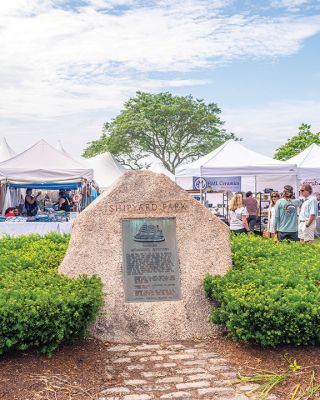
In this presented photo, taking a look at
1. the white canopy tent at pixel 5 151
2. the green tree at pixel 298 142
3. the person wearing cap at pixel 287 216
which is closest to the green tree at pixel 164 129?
the green tree at pixel 298 142

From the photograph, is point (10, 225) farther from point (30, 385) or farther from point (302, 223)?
point (30, 385)

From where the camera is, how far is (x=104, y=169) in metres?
24.8

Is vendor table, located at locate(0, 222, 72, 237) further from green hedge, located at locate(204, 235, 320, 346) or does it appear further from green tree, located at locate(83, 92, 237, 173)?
green tree, located at locate(83, 92, 237, 173)

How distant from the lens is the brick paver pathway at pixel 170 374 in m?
3.99

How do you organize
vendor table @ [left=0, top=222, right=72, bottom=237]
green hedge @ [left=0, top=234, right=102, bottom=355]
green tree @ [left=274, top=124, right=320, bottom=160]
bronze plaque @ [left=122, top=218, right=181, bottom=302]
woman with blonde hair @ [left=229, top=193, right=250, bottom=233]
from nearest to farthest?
1. green hedge @ [left=0, top=234, right=102, bottom=355]
2. bronze plaque @ [left=122, top=218, right=181, bottom=302]
3. woman with blonde hair @ [left=229, top=193, right=250, bottom=233]
4. vendor table @ [left=0, top=222, right=72, bottom=237]
5. green tree @ [left=274, top=124, right=320, bottom=160]

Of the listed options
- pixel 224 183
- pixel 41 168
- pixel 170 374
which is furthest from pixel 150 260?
pixel 224 183

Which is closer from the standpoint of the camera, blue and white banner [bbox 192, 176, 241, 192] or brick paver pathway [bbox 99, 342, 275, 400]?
brick paver pathway [bbox 99, 342, 275, 400]

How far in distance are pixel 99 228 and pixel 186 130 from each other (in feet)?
117

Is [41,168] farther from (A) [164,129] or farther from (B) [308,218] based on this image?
(A) [164,129]

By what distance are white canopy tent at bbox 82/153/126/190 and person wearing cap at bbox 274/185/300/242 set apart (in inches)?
571

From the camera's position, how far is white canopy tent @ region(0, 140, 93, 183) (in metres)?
13.7

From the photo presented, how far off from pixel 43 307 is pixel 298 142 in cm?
2978

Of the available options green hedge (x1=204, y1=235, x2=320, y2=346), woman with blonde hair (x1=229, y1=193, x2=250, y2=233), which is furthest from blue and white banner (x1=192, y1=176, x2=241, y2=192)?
green hedge (x1=204, y1=235, x2=320, y2=346)

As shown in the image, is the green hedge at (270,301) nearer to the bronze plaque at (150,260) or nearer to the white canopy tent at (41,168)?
the bronze plaque at (150,260)
